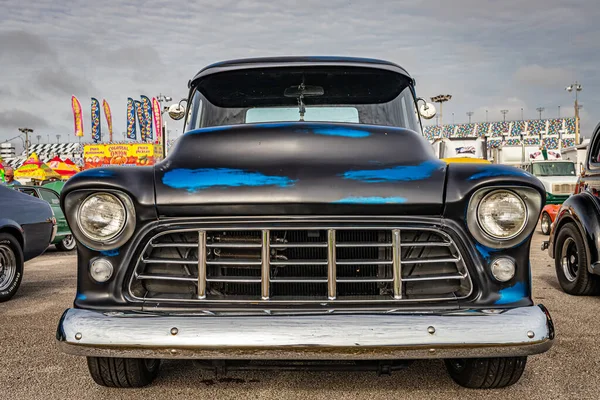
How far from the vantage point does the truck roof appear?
3693 mm

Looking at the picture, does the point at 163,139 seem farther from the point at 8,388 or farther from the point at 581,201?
the point at 581,201

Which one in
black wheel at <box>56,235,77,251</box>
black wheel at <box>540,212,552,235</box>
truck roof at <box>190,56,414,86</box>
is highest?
truck roof at <box>190,56,414,86</box>

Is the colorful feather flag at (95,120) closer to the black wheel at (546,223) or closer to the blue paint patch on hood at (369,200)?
the black wheel at (546,223)

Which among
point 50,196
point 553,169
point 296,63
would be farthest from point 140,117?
point 296,63

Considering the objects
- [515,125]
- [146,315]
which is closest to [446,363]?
[146,315]

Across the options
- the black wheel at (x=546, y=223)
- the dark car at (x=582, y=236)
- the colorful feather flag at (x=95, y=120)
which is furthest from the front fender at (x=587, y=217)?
the colorful feather flag at (x=95, y=120)

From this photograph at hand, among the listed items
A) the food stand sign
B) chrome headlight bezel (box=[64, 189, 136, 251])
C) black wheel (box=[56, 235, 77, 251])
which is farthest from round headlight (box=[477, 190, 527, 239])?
the food stand sign

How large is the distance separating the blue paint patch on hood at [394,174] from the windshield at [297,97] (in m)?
1.19

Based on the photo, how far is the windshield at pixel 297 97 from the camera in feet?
12.0

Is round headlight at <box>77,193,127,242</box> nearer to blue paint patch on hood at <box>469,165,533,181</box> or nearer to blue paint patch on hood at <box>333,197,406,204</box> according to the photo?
blue paint patch on hood at <box>333,197,406,204</box>

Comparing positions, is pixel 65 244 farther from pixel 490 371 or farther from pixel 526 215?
pixel 526 215

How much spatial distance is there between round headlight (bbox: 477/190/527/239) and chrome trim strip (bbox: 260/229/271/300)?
3.10ft

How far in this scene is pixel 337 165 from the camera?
250 centimetres

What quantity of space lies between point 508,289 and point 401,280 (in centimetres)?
49
